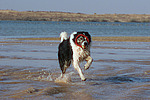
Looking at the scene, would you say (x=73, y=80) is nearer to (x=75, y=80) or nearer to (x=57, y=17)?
(x=75, y=80)

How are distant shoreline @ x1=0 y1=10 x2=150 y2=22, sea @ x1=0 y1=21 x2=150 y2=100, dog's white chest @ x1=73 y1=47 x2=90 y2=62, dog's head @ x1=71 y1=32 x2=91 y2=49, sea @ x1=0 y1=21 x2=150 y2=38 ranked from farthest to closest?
1. distant shoreline @ x1=0 y1=10 x2=150 y2=22
2. sea @ x1=0 y1=21 x2=150 y2=38
3. dog's white chest @ x1=73 y1=47 x2=90 y2=62
4. dog's head @ x1=71 y1=32 x2=91 y2=49
5. sea @ x1=0 y1=21 x2=150 y2=100

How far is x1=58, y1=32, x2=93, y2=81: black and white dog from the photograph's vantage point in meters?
8.69

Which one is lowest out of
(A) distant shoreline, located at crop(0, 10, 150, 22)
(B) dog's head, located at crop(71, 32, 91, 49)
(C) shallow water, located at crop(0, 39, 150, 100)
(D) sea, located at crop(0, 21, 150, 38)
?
(A) distant shoreline, located at crop(0, 10, 150, 22)

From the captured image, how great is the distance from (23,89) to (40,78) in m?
1.65

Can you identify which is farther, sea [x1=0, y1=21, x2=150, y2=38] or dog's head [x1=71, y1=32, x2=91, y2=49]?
sea [x1=0, y1=21, x2=150, y2=38]

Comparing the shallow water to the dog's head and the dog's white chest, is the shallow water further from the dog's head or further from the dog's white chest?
the dog's head

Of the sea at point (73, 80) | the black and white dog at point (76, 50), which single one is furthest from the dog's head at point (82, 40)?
the sea at point (73, 80)

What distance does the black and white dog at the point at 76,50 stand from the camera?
28.5ft

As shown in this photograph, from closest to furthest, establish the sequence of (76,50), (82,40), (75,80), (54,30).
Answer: (82,40) < (76,50) < (75,80) < (54,30)

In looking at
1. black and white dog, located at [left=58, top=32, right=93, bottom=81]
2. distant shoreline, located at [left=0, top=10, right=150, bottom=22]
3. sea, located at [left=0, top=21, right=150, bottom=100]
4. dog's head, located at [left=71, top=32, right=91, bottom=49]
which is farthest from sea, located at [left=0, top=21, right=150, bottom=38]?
distant shoreline, located at [left=0, top=10, right=150, bottom=22]

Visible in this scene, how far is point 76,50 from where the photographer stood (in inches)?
347

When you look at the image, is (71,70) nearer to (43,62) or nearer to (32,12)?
(43,62)

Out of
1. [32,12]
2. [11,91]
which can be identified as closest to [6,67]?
[11,91]

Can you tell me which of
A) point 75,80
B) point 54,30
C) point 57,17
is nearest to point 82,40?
point 75,80
